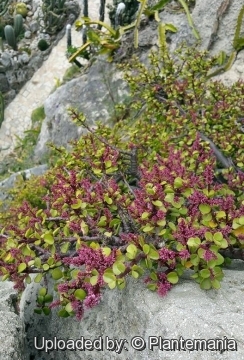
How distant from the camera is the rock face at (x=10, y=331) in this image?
1.59 m

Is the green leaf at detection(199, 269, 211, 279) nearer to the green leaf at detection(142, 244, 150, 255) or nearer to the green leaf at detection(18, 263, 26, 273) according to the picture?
the green leaf at detection(142, 244, 150, 255)

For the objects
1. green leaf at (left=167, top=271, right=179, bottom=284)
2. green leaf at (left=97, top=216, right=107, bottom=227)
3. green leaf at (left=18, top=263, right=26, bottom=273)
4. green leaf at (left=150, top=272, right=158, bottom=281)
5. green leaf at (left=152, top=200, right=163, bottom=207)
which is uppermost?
green leaf at (left=18, top=263, right=26, bottom=273)

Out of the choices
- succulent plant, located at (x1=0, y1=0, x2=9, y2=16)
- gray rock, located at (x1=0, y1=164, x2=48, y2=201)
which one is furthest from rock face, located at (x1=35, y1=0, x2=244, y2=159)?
succulent plant, located at (x1=0, y1=0, x2=9, y2=16)

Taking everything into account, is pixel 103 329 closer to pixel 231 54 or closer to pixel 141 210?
pixel 141 210

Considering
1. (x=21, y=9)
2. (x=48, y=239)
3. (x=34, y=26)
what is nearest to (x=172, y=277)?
(x=48, y=239)

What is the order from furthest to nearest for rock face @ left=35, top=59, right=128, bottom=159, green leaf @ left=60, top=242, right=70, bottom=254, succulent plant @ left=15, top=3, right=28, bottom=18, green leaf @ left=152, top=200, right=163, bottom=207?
succulent plant @ left=15, top=3, right=28, bottom=18 < rock face @ left=35, top=59, right=128, bottom=159 < green leaf @ left=60, top=242, right=70, bottom=254 < green leaf @ left=152, top=200, right=163, bottom=207

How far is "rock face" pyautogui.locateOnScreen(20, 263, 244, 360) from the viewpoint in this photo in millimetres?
1461

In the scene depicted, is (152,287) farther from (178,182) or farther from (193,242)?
(178,182)

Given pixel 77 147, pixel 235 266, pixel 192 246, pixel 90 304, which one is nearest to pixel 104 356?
pixel 90 304

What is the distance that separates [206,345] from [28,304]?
105 cm

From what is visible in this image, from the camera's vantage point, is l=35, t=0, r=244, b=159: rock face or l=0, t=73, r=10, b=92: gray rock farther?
l=0, t=73, r=10, b=92: gray rock

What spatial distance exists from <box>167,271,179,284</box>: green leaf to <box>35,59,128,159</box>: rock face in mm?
4212

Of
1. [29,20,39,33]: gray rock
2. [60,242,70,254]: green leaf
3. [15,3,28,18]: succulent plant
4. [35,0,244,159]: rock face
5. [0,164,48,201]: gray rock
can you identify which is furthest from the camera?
[15,3,28,18]: succulent plant

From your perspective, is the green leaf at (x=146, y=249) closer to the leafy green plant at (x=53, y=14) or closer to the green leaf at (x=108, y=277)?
the green leaf at (x=108, y=277)
